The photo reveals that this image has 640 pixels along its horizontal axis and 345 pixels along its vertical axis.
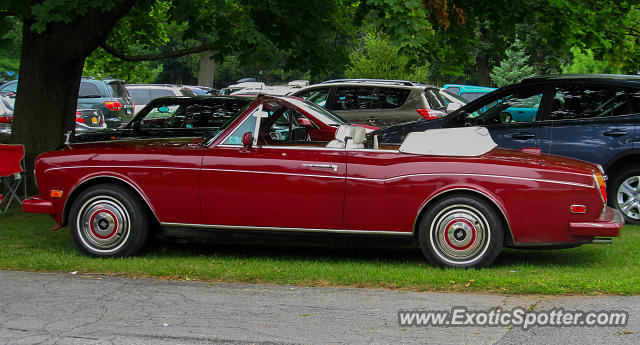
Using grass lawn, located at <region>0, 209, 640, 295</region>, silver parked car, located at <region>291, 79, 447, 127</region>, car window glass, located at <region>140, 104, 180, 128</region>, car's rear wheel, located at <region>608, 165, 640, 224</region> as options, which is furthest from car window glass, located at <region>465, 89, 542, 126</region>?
car window glass, located at <region>140, 104, 180, 128</region>

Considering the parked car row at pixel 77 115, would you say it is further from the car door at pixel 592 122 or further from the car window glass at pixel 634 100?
the car window glass at pixel 634 100

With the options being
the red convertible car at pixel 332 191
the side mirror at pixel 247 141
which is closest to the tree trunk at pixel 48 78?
the red convertible car at pixel 332 191

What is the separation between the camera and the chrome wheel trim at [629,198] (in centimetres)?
929

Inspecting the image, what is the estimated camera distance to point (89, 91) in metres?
21.5

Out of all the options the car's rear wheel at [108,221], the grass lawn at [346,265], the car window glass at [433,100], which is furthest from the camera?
the car window glass at [433,100]

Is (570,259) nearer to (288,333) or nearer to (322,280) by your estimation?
(322,280)

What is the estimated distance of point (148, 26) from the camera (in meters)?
15.8

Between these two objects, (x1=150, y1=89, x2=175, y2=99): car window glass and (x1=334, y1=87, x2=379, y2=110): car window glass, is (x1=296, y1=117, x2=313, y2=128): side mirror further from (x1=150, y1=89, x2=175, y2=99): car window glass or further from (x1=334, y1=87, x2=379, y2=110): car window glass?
(x1=150, y1=89, x2=175, y2=99): car window glass

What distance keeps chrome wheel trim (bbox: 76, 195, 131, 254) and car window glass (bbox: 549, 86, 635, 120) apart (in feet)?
18.1

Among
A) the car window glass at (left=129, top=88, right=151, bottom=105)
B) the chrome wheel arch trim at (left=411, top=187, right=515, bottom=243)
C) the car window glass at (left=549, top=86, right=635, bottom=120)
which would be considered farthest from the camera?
the car window glass at (left=129, top=88, right=151, bottom=105)

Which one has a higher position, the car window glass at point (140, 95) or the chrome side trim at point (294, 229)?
the car window glass at point (140, 95)

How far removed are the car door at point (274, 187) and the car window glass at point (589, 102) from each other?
3917 millimetres

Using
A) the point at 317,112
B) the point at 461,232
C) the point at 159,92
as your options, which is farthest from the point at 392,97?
the point at 159,92

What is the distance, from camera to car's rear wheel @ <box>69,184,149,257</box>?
7.20m
